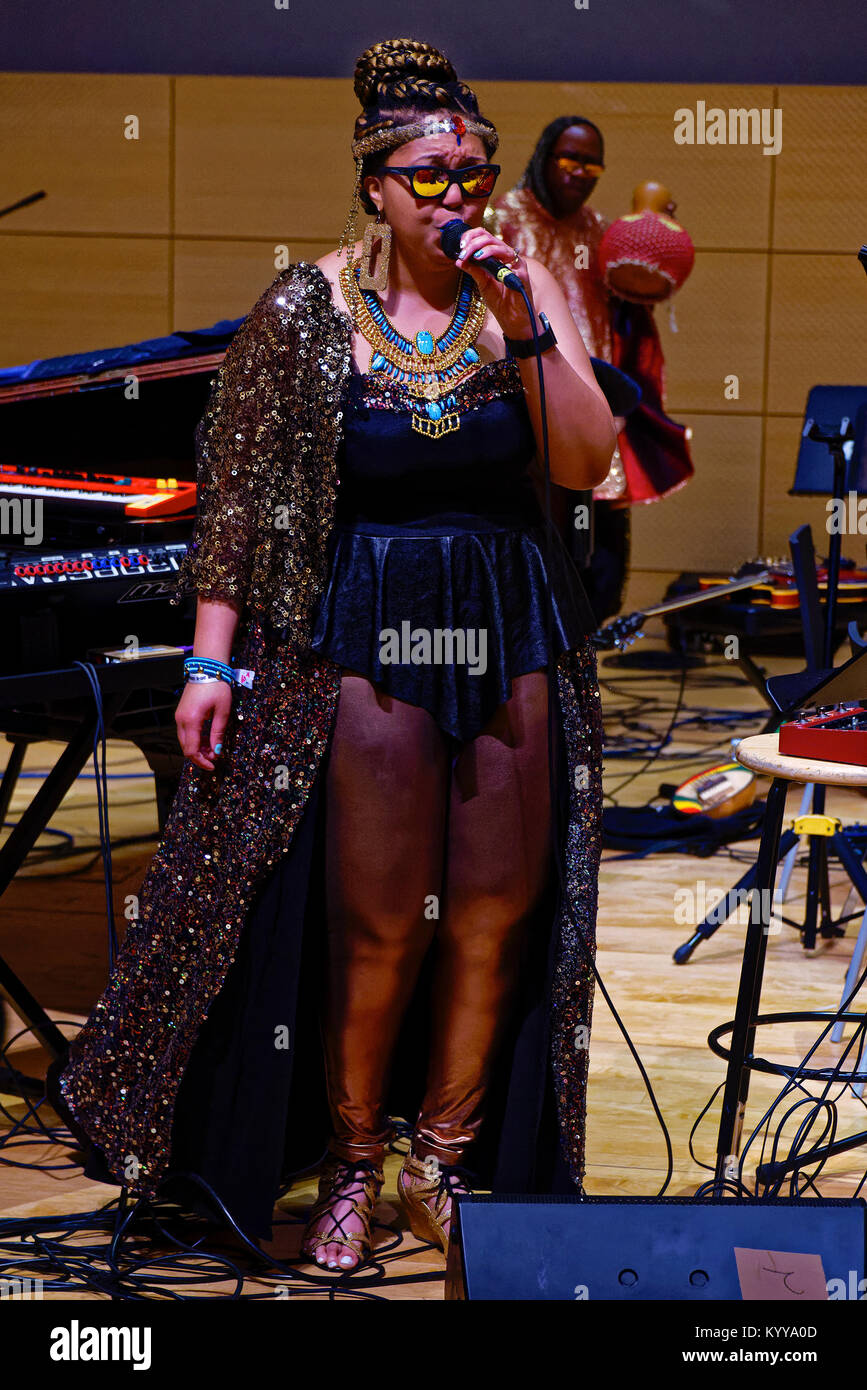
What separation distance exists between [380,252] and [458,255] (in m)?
0.18

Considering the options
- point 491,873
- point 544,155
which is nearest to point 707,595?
point 544,155

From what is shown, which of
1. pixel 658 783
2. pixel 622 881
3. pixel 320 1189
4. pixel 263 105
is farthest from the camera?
pixel 263 105

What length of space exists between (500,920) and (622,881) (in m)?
1.94

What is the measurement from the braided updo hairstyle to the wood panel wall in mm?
4902

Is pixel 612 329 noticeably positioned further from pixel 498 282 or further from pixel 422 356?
pixel 498 282

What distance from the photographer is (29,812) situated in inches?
102

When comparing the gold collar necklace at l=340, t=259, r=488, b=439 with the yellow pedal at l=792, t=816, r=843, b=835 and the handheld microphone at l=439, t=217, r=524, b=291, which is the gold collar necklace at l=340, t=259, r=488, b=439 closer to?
the handheld microphone at l=439, t=217, r=524, b=291

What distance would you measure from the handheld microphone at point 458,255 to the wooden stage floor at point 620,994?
1228 mm

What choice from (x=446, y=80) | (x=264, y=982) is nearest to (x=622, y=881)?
(x=264, y=982)

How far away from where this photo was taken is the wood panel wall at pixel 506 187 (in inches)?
260

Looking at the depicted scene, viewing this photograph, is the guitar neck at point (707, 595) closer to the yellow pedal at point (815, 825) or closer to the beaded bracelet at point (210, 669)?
the yellow pedal at point (815, 825)

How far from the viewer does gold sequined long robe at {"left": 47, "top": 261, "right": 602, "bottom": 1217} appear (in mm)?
1939

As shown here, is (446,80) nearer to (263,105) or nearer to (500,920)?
(500,920)
